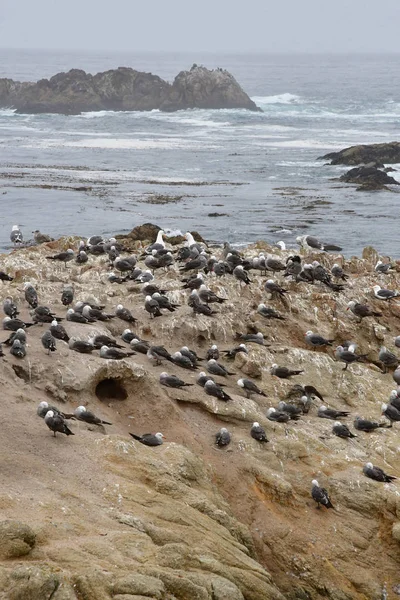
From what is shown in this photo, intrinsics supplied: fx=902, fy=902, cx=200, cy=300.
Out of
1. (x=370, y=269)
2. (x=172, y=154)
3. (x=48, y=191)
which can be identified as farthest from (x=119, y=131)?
(x=370, y=269)

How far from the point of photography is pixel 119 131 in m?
94.9

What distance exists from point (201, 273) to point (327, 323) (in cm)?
363

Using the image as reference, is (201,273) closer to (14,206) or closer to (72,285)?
(72,285)

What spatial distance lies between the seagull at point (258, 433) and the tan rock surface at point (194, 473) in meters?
0.20

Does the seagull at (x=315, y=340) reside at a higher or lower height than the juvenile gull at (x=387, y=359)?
higher

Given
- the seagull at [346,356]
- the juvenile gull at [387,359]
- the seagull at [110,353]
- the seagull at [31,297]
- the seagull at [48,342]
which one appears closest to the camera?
the seagull at [48,342]

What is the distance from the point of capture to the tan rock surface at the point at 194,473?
11.9 meters

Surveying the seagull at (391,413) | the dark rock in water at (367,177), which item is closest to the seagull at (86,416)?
the seagull at (391,413)

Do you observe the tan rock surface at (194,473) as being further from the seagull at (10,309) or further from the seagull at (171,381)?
the seagull at (10,309)

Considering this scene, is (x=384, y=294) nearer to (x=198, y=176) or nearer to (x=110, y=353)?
A: (x=110, y=353)

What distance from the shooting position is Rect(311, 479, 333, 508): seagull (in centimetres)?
1664

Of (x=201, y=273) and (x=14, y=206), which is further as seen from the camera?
(x=14, y=206)

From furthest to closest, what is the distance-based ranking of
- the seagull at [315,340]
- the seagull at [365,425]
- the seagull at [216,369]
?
the seagull at [315,340] → the seagull at [216,369] → the seagull at [365,425]

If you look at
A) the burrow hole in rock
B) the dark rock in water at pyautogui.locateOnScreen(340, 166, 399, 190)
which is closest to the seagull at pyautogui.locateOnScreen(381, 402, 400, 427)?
the burrow hole in rock
